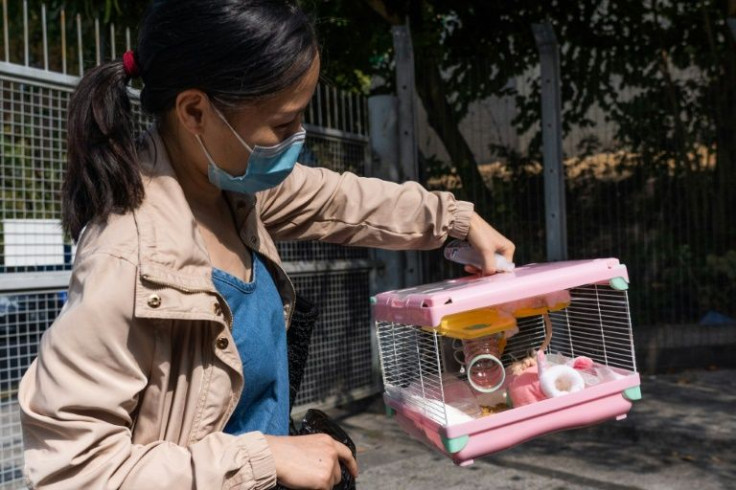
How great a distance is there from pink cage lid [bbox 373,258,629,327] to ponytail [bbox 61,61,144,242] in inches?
28.6

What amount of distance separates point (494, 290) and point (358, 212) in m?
0.38

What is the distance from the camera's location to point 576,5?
735 cm

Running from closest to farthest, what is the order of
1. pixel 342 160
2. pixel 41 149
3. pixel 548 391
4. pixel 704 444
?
1. pixel 548 391
2. pixel 41 149
3. pixel 704 444
4. pixel 342 160

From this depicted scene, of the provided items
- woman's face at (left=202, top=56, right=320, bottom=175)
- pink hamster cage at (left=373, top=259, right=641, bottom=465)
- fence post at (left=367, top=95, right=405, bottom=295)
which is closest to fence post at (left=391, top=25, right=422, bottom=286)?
fence post at (left=367, top=95, right=405, bottom=295)

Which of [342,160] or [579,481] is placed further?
[342,160]

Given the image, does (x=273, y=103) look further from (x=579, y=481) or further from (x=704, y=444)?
(x=704, y=444)

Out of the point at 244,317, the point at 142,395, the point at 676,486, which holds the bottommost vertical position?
the point at 676,486

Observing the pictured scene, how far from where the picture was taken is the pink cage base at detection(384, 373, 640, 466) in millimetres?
1757

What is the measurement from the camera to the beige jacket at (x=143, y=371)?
1.17m

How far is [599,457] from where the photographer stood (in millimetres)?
4426

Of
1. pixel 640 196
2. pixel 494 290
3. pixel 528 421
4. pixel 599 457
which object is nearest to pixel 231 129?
pixel 494 290

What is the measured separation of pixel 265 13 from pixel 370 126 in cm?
455

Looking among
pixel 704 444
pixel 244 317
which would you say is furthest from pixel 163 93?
pixel 704 444

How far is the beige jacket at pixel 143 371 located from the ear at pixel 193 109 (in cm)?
8
